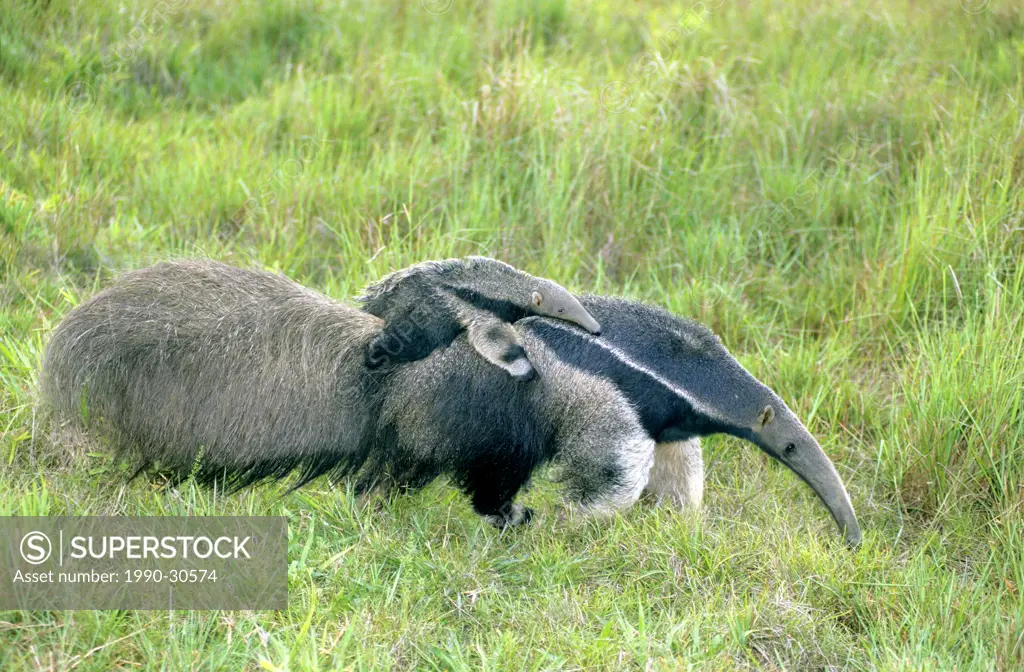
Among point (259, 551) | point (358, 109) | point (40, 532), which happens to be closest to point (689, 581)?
point (259, 551)

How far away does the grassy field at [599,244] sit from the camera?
3912 millimetres

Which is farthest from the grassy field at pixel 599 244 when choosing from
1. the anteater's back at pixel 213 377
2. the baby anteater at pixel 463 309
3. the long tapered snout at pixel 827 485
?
the baby anteater at pixel 463 309

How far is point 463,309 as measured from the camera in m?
4.31

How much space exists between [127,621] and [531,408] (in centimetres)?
175

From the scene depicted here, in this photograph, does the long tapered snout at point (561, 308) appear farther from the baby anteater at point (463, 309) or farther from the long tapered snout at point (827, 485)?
the long tapered snout at point (827, 485)

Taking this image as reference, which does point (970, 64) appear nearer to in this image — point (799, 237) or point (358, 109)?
point (799, 237)

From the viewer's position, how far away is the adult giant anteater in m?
4.01

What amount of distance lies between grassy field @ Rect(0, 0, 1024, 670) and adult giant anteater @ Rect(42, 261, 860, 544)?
0.85ft

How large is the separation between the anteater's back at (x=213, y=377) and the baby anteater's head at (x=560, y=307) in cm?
73

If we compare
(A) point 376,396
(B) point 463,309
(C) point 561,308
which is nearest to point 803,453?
(C) point 561,308

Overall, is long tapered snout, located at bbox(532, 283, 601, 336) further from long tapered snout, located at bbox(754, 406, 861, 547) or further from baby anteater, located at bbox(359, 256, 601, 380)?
long tapered snout, located at bbox(754, 406, 861, 547)
